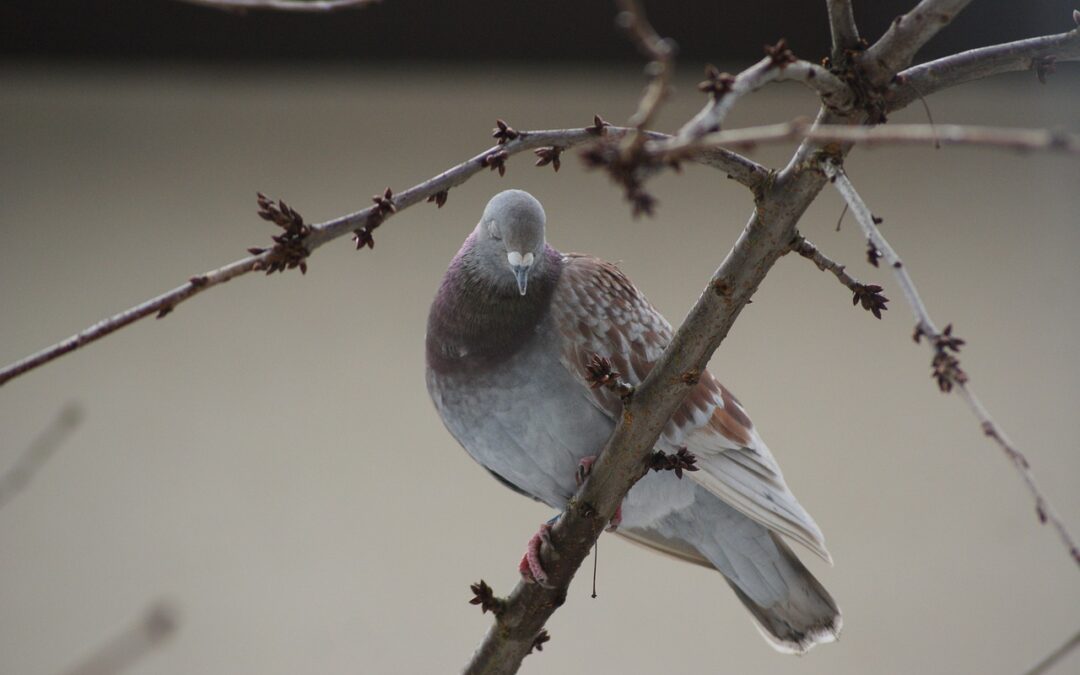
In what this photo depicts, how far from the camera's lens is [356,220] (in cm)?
102

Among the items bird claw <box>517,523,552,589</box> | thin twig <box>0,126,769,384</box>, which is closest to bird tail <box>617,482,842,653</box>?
bird claw <box>517,523,552,589</box>

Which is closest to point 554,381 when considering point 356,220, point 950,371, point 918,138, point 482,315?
point 482,315

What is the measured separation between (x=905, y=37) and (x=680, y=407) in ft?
2.49

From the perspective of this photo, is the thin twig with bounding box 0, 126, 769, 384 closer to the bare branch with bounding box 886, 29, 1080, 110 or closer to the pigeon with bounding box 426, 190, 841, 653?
the bare branch with bounding box 886, 29, 1080, 110

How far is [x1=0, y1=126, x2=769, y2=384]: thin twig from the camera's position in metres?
0.86

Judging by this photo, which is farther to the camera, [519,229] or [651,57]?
[519,229]

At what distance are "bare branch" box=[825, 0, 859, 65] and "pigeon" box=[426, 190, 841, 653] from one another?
24.8 inches

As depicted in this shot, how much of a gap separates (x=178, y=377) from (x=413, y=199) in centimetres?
280

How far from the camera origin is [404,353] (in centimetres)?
367

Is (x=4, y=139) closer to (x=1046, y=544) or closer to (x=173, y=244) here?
(x=173, y=244)

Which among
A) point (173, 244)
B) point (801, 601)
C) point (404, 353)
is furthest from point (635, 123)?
point (173, 244)

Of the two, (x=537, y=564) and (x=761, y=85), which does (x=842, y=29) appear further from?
(x=537, y=564)

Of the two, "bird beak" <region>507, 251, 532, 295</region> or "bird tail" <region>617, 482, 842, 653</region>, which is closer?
"bird beak" <region>507, 251, 532, 295</region>

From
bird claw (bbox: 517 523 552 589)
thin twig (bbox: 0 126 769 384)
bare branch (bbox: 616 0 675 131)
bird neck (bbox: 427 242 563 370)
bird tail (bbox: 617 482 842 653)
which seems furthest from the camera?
bird tail (bbox: 617 482 842 653)
